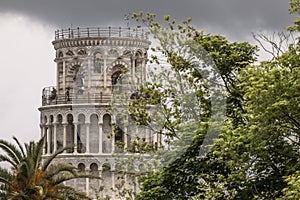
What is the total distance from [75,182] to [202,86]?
147 feet

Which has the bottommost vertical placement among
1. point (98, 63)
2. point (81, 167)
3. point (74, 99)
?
point (81, 167)

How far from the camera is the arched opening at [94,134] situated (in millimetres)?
77438

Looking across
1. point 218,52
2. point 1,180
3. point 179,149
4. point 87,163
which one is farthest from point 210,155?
point 87,163

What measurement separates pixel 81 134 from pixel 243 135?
50.9 meters

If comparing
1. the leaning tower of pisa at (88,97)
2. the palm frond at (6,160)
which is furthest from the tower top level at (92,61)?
the palm frond at (6,160)

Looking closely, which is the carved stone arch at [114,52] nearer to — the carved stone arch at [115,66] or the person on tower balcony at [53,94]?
the carved stone arch at [115,66]

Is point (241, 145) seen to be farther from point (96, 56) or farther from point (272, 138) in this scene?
point (96, 56)

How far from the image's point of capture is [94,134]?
3061 inches

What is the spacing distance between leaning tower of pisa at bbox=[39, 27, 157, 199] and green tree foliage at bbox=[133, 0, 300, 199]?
42.6 m

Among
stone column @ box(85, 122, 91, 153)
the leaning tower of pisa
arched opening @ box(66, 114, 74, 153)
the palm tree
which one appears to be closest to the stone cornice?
the leaning tower of pisa

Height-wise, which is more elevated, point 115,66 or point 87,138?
point 115,66

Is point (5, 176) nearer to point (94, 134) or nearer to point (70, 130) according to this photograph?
point (94, 134)

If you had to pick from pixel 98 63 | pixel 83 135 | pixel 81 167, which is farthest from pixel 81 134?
pixel 98 63

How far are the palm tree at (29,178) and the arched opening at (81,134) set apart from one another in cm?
3288
